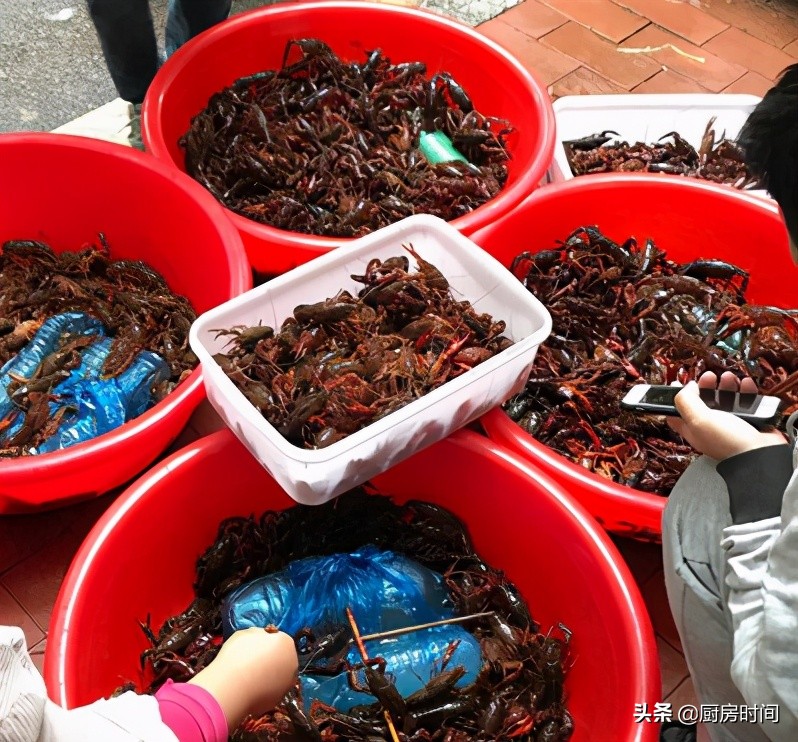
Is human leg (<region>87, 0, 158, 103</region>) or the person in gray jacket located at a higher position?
human leg (<region>87, 0, 158, 103</region>)

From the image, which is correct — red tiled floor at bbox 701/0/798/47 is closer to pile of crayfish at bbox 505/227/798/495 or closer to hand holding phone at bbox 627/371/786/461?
pile of crayfish at bbox 505/227/798/495

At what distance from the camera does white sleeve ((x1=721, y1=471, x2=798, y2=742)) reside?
1.28 m

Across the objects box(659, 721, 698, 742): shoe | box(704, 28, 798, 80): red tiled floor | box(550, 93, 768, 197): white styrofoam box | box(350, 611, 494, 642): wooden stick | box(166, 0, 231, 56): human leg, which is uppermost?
box(166, 0, 231, 56): human leg

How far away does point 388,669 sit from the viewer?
6.28ft

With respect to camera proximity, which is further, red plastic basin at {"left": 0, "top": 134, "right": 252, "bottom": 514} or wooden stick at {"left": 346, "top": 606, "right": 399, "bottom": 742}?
red plastic basin at {"left": 0, "top": 134, "right": 252, "bottom": 514}

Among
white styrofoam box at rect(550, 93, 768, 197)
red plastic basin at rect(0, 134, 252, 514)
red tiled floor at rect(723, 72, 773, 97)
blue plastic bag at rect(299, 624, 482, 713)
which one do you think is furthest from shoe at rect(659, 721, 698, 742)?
red tiled floor at rect(723, 72, 773, 97)

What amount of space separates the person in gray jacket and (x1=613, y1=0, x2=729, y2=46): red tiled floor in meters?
3.05

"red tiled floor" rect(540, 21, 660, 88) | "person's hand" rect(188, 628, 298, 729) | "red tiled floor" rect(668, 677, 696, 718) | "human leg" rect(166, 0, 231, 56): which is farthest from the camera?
"red tiled floor" rect(540, 21, 660, 88)

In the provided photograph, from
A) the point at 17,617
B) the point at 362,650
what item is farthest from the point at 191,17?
the point at 362,650

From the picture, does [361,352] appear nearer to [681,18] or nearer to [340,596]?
[340,596]

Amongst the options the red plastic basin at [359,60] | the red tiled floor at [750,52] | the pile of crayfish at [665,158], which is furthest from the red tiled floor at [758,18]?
the red plastic basin at [359,60]

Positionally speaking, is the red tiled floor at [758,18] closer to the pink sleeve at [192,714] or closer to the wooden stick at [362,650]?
the wooden stick at [362,650]

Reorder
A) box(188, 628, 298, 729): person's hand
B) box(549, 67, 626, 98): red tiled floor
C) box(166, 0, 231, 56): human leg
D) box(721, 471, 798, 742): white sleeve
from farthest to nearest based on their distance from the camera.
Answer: box(549, 67, 626, 98): red tiled floor
box(166, 0, 231, 56): human leg
box(188, 628, 298, 729): person's hand
box(721, 471, 798, 742): white sleeve

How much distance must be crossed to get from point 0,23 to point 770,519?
378cm
